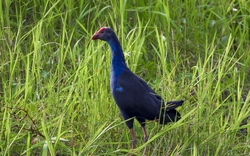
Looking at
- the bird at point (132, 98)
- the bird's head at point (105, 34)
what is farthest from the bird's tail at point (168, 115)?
the bird's head at point (105, 34)

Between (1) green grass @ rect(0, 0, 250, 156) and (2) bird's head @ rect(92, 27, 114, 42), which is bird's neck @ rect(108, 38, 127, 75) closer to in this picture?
(2) bird's head @ rect(92, 27, 114, 42)

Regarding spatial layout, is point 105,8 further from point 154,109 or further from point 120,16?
point 154,109

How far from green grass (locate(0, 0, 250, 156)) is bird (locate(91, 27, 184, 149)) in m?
0.09

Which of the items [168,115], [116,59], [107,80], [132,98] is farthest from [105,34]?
[168,115]

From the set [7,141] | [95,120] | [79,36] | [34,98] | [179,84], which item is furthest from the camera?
[79,36]

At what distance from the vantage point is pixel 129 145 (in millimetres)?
4434

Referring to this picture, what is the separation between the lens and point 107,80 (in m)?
4.76

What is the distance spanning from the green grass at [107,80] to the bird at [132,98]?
0.30 ft

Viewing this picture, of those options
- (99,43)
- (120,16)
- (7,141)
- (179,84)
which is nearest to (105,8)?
(120,16)

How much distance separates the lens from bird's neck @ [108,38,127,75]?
4.53m

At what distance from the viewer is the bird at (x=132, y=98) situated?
4.36 meters

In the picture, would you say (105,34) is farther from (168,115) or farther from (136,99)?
(168,115)

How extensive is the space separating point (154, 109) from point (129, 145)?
11.1 inches

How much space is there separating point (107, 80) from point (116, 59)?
0.26 metres
